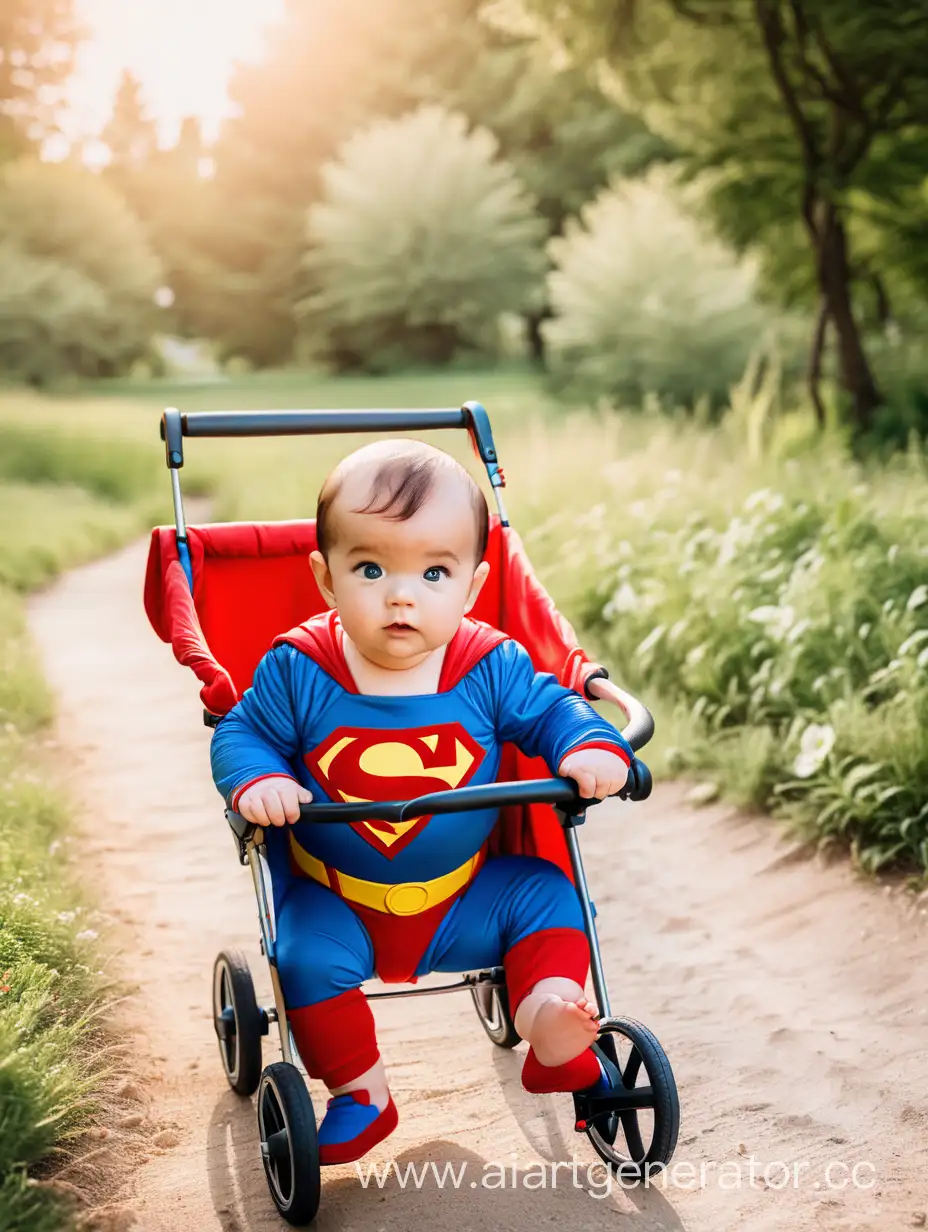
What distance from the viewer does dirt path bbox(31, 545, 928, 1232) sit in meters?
2.62

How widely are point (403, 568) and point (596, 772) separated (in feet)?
1.65

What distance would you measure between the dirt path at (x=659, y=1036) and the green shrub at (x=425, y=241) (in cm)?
1842

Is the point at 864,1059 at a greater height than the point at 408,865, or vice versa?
the point at 408,865

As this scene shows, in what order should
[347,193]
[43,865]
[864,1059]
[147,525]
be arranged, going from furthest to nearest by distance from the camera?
[347,193] → [147,525] → [43,865] → [864,1059]

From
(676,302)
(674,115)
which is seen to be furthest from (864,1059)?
(676,302)

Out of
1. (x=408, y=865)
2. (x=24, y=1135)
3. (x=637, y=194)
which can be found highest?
(x=637, y=194)

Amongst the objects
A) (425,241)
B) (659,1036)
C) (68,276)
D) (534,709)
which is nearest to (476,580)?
(534,709)

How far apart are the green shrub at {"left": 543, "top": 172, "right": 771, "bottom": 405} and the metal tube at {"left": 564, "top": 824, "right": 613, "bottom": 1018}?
1349 centimetres

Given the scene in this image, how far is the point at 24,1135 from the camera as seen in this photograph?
A: 2537mm

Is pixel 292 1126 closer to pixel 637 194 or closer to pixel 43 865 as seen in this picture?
pixel 43 865

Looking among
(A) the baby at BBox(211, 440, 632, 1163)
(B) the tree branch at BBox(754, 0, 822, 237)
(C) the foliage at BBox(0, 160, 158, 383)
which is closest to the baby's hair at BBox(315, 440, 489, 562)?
(A) the baby at BBox(211, 440, 632, 1163)

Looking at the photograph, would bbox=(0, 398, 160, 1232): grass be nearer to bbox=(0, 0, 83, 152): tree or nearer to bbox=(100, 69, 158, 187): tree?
bbox=(0, 0, 83, 152): tree

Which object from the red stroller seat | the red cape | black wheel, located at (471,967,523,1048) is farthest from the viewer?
black wheel, located at (471,967,523,1048)

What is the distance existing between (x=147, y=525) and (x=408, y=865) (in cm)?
1137
